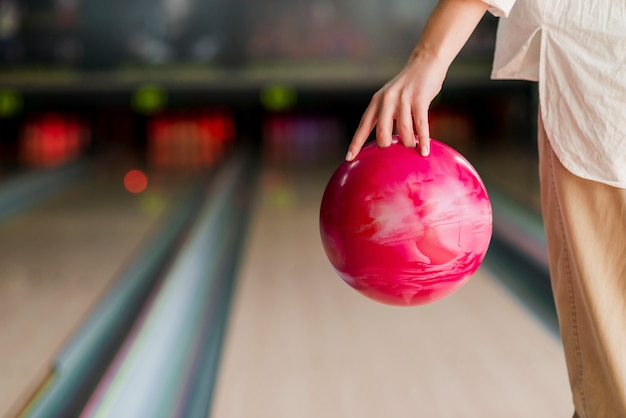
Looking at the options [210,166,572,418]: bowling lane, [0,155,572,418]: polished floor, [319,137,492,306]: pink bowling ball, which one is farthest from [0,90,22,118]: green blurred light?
[319,137,492,306]: pink bowling ball

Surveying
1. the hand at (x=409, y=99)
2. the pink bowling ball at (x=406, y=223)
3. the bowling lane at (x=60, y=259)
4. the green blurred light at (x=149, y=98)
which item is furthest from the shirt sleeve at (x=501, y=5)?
the green blurred light at (x=149, y=98)

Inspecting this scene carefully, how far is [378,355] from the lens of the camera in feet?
7.22

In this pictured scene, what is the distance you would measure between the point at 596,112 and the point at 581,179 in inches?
3.9

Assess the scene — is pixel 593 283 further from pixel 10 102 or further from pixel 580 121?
pixel 10 102

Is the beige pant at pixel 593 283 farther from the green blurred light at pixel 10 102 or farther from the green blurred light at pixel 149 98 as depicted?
the green blurred light at pixel 10 102

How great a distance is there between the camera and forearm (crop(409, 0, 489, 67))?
1035mm

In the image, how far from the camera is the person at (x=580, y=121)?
1043 millimetres

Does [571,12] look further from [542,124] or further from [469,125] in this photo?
[469,125]

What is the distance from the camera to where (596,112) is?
1.06 metres

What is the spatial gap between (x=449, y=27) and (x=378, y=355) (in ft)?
4.39

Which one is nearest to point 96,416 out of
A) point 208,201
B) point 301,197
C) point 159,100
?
point 208,201

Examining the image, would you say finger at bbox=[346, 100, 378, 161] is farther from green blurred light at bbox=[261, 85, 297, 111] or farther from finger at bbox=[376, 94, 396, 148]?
green blurred light at bbox=[261, 85, 297, 111]

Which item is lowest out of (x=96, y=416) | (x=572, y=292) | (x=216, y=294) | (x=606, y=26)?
(x=216, y=294)

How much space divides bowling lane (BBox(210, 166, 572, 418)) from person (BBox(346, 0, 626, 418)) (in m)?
0.77
